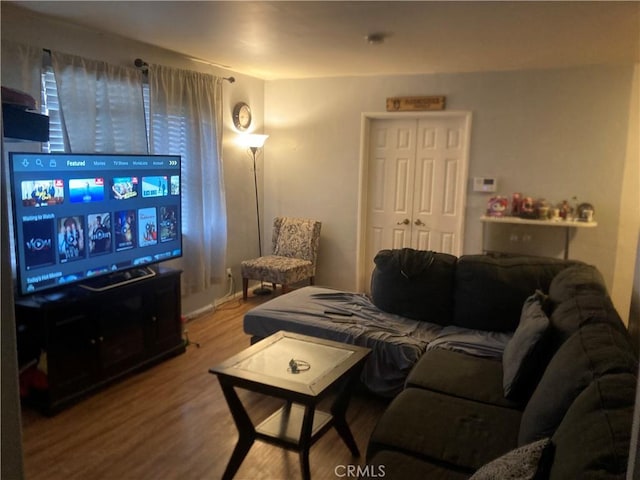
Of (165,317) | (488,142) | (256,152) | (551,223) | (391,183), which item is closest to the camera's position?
(165,317)

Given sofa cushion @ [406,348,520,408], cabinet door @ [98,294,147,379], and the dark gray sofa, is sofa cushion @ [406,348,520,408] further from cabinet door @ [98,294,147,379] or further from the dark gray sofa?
cabinet door @ [98,294,147,379]

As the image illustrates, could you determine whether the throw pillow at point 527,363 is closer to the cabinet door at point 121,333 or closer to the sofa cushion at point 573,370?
the sofa cushion at point 573,370

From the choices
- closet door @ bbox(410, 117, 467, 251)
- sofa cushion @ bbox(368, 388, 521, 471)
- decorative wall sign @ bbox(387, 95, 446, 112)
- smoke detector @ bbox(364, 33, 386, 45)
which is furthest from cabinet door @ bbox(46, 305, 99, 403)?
decorative wall sign @ bbox(387, 95, 446, 112)

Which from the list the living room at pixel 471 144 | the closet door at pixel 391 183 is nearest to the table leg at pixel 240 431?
the living room at pixel 471 144

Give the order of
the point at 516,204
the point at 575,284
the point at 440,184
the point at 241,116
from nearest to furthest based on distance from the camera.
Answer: the point at 575,284
the point at 516,204
the point at 440,184
the point at 241,116

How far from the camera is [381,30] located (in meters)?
3.38

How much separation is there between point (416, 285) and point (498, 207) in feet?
6.05

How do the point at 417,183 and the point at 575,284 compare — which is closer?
the point at 575,284

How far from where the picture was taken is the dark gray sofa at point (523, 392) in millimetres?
1325

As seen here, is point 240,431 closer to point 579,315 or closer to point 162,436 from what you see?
point 162,436

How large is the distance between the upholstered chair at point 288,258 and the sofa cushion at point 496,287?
6.98 ft

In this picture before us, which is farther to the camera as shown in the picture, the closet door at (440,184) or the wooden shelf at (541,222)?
the closet door at (440,184)

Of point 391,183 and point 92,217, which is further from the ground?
point 391,183

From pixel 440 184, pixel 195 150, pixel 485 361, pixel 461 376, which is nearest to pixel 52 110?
pixel 195 150
